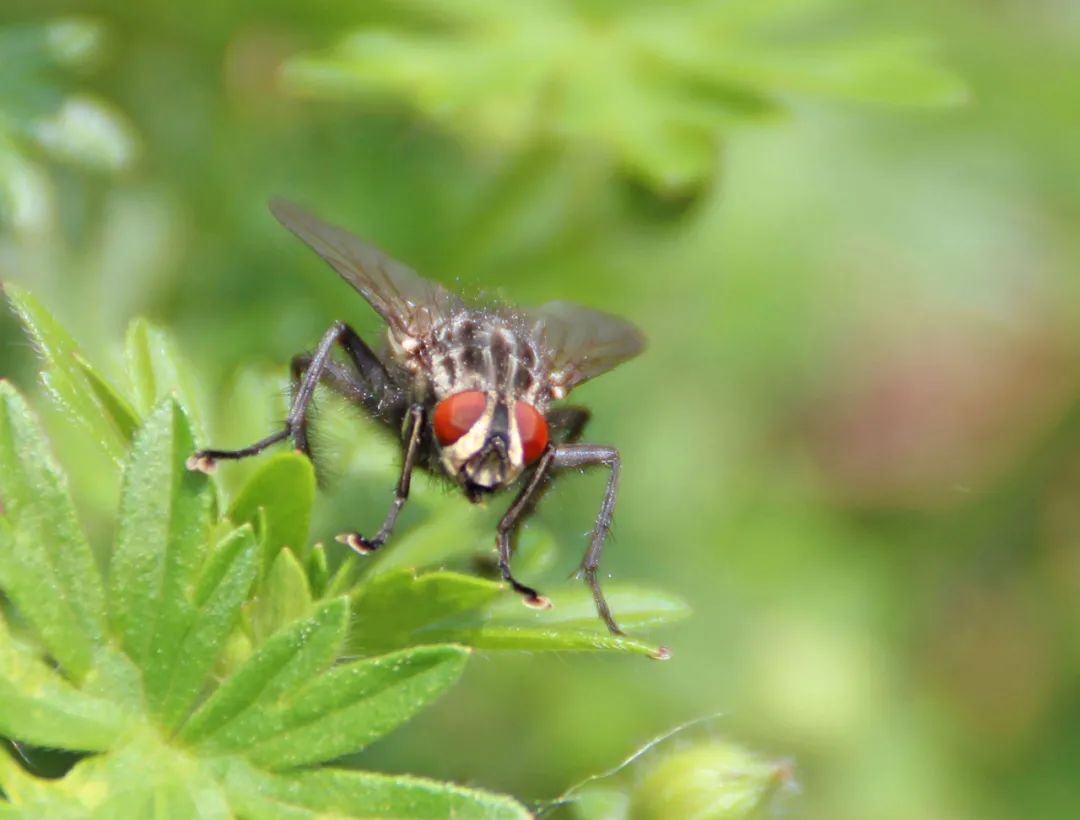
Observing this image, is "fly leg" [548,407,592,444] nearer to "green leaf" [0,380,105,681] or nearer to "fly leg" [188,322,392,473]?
"fly leg" [188,322,392,473]

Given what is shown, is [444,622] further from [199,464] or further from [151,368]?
[151,368]

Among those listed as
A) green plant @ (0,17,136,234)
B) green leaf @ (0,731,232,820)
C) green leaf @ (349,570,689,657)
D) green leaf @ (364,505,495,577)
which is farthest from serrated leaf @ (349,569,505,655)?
green plant @ (0,17,136,234)

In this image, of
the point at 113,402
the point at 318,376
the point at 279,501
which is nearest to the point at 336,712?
the point at 279,501

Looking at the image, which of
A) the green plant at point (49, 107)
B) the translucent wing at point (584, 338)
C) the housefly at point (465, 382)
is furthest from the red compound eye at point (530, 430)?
the green plant at point (49, 107)

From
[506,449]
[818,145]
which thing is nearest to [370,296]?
[506,449]

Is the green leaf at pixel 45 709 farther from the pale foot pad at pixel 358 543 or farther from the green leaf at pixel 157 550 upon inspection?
the pale foot pad at pixel 358 543
